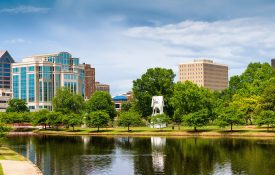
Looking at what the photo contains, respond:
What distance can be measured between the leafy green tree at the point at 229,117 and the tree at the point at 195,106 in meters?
4.96

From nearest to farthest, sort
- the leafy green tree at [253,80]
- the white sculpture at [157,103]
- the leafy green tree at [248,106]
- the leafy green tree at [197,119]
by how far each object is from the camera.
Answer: the leafy green tree at [197,119] → the leafy green tree at [248,106] → the leafy green tree at [253,80] → the white sculpture at [157,103]

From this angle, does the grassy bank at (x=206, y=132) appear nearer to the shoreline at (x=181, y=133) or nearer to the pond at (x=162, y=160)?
the shoreline at (x=181, y=133)

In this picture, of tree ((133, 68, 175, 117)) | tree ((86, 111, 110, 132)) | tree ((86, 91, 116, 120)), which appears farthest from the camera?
tree ((133, 68, 175, 117))

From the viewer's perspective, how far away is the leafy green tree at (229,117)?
388 feet

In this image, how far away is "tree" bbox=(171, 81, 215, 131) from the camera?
12325 centimetres

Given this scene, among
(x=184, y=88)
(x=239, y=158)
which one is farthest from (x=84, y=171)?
(x=184, y=88)

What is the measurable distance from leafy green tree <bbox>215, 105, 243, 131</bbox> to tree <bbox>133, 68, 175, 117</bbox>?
44398 millimetres

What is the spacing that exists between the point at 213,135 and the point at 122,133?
29098 millimetres

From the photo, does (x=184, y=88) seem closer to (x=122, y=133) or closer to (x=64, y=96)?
(x=122, y=133)

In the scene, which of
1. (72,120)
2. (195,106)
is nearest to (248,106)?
(195,106)

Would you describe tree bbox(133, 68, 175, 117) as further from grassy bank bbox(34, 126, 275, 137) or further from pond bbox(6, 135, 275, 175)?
pond bbox(6, 135, 275, 175)

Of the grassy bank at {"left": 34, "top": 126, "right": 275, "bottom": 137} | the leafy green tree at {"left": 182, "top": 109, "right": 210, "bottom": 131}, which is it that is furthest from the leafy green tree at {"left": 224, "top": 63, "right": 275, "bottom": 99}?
the leafy green tree at {"left": 182, "top": 109, "right": 210, "bottom": 131}

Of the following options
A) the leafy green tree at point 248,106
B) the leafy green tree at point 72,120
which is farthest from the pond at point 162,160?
the leafy green tree at point 72,120

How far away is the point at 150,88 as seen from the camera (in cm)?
16775
